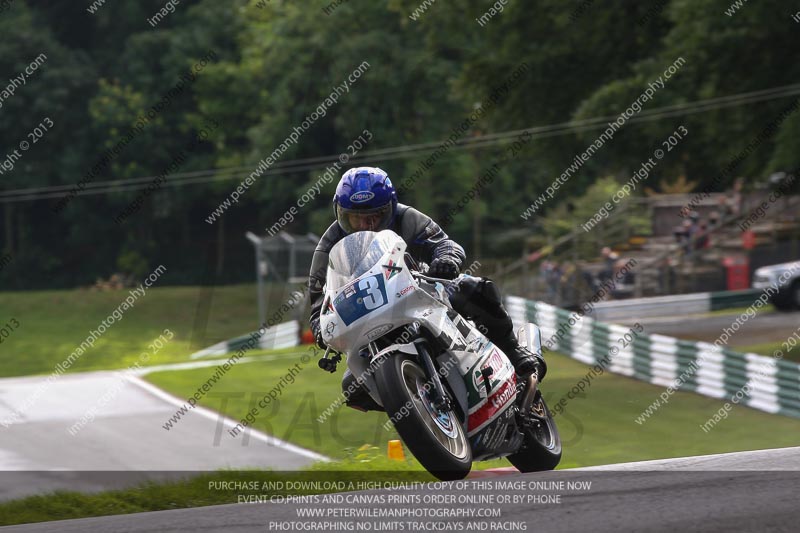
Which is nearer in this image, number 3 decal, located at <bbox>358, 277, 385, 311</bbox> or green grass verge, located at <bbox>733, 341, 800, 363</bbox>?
number 3 decal, located at <bbox>358, 277, 385, 311</bbox>

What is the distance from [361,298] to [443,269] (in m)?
0.62

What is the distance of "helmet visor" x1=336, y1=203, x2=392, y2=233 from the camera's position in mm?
6918

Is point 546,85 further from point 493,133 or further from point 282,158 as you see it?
point 282,158

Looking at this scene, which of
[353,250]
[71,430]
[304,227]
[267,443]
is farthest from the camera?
[304,227]

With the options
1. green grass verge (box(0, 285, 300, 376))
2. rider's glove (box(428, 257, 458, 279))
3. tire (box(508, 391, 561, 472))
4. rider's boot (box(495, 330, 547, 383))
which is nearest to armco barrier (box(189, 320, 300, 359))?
green grass verge (box(0, 285, 300, 376))

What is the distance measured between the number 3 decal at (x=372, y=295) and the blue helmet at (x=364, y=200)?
2.21ft

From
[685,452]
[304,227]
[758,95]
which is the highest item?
[758,95]

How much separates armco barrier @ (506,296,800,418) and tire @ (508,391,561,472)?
23.4 feet

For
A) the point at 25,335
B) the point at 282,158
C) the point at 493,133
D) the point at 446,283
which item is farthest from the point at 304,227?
the point at 446,283

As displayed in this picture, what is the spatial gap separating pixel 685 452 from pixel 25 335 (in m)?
28.4

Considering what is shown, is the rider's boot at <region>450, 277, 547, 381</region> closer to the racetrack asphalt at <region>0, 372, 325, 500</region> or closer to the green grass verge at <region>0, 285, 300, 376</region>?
the racetrack asphalt at <region>0, 372, 325, 500</region>

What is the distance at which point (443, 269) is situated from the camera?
6715mm

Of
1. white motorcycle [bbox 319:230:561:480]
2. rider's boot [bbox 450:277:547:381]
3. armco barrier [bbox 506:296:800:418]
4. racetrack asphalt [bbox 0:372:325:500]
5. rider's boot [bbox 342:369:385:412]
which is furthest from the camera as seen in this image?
armco barrier [bbox 506:296:800:418]

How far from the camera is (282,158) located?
47969mm
